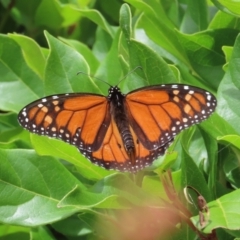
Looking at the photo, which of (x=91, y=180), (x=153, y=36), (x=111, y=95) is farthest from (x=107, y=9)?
(x=91, y=180)

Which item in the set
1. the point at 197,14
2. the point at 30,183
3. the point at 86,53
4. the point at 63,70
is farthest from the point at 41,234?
the point at 197,14

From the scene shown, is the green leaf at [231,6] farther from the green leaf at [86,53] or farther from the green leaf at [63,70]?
the green leaf at [86,53]

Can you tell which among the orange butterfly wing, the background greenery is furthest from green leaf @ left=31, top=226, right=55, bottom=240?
the orange butterfly wing

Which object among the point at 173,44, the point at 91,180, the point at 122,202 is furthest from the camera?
the point at 173,44

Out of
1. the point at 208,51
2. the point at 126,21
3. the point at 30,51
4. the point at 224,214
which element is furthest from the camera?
the point at 30,51

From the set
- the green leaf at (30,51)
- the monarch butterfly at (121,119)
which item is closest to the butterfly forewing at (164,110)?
the monarch butterfly at (121,119)

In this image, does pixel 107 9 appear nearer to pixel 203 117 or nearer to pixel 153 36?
pixel 153 36

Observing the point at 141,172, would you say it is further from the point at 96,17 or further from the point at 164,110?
the point at 96,17

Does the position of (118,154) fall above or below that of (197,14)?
below

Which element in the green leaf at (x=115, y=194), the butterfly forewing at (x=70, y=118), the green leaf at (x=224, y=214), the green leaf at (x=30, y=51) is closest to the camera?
the green leaf at (x=224, y=214)
